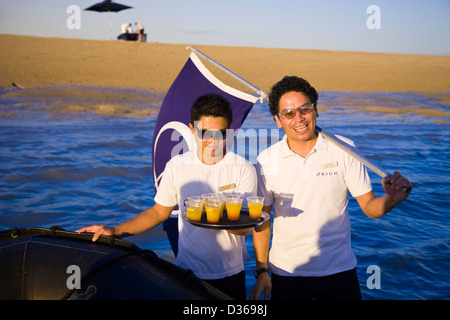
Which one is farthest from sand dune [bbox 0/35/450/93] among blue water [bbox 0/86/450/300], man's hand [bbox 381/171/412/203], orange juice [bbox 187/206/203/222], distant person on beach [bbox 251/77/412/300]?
man's hand [bbox 381/171/412/203]

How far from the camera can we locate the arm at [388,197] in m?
2.57

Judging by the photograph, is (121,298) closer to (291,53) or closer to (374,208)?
(374,208)

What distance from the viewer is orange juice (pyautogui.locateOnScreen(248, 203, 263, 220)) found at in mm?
2699

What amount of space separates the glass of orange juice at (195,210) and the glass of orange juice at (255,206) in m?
0.29

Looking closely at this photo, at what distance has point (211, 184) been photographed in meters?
2.87

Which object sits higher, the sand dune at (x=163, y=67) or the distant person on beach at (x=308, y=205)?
the sand dune at (x=163, y=67)

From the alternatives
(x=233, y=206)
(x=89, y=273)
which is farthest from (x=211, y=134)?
(x=89, y=273)

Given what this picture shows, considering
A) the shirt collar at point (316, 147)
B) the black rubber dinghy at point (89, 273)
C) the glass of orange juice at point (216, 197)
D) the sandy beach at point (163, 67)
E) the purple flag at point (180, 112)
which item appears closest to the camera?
the black rubber dinghy at point (89, 273)

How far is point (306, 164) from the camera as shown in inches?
117

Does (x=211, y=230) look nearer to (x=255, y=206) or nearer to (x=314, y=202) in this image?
(x=255, y=206)

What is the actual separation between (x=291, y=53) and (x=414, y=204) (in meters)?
26.8

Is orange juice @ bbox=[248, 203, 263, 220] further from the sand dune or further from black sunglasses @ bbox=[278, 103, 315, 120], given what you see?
the sand dune

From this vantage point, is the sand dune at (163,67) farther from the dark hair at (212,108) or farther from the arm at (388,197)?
the arm at (388,197)

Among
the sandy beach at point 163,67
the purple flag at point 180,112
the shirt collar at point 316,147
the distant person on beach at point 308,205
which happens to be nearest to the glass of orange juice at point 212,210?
the distant person on beach at point 308,205
